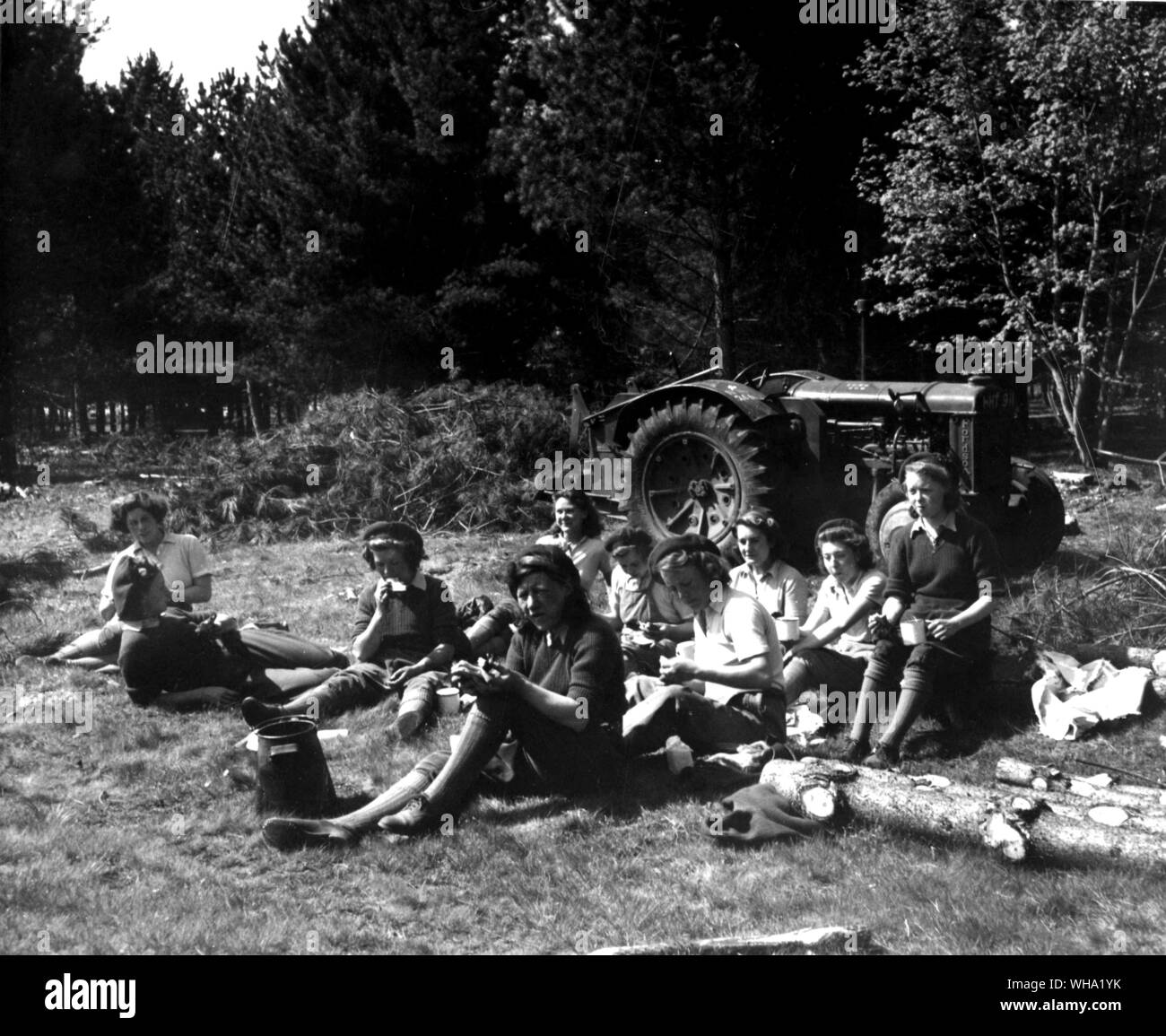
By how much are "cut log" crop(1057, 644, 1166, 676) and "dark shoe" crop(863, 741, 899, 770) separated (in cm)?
149

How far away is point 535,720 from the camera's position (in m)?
4.28

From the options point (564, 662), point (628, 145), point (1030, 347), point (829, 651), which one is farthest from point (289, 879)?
point (1030, 347)

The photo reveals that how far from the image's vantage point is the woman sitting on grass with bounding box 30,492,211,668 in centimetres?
588

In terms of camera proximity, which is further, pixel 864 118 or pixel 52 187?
pixel 864 118

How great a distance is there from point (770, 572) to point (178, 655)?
9.33 feet

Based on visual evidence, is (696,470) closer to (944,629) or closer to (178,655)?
(944,629)

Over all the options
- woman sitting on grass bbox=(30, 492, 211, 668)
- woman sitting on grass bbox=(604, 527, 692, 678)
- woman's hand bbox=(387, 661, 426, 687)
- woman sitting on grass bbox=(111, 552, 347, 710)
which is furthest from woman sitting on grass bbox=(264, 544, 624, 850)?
woman sitting on grass bbox=(30, 492, 211, 668)

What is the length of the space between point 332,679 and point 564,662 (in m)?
1.72

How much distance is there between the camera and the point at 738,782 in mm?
4480

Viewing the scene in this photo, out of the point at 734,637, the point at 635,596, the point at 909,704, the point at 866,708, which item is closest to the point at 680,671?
the point at 734,637

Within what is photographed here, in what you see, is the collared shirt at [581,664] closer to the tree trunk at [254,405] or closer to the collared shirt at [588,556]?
the collared shirt at [588,556]

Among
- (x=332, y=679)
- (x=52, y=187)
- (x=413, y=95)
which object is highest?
(x=413, y=95)

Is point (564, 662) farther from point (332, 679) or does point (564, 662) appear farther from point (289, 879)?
point (332, 679)

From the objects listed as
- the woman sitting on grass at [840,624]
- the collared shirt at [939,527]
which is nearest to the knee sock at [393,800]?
the woman sitting on grass at [840,624]
